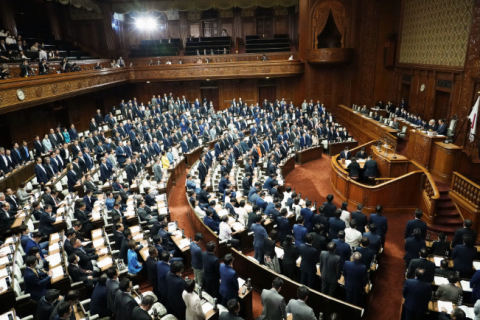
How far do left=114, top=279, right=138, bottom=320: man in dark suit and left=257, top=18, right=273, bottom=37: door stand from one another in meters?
20.0

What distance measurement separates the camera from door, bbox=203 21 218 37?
69.9 feet

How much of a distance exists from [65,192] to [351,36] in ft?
52.2

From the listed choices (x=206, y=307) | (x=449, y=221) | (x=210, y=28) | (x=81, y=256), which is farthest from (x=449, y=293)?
(x=210, y=28)

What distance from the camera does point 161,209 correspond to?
7551 millimetres

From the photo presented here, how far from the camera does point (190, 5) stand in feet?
63.5

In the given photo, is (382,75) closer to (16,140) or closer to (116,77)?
(116,77)

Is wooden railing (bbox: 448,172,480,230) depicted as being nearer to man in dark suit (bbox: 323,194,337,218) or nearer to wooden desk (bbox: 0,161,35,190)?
man in dark suit (bbox: 323,194,337,218)

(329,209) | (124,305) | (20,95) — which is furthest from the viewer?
(20,95)

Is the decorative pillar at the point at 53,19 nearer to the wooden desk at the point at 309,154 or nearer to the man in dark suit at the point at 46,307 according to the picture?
the wooden desk at the point at 309,154

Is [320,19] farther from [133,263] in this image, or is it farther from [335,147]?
[133,263]

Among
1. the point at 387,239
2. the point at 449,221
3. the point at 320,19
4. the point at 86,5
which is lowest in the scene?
the point at 387,239

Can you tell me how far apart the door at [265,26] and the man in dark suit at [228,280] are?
1926 cm

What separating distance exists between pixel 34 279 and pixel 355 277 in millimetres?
4580

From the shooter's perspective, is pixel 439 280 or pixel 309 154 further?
pixel 309 154
